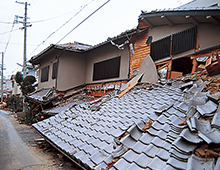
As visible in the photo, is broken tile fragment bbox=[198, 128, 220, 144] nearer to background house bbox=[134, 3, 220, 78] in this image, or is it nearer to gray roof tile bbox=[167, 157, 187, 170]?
gray roof tile bbox=[167, 157, 187, 170]

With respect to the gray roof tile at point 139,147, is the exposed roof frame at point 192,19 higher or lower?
higher

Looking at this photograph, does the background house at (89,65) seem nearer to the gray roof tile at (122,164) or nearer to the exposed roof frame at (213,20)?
the exposed roof frame at (213,20)

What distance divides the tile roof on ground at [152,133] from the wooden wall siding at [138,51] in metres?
3.23

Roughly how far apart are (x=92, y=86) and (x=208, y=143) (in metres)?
11.7

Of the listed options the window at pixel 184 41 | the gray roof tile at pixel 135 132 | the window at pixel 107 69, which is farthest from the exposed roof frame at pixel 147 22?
the gray roof tile at pixel 135 132

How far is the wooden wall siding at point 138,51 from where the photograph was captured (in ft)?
29.1

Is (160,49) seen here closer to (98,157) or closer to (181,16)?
(181,16)

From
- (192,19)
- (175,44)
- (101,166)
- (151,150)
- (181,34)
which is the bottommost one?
(101,166)

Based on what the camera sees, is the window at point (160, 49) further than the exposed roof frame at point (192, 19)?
Yes

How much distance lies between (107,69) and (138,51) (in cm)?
327

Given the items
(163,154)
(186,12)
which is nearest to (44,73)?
(186,12)

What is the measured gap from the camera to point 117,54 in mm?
11180

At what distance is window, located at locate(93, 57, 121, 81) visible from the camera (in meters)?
11.1

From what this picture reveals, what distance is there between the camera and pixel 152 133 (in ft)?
10.9
